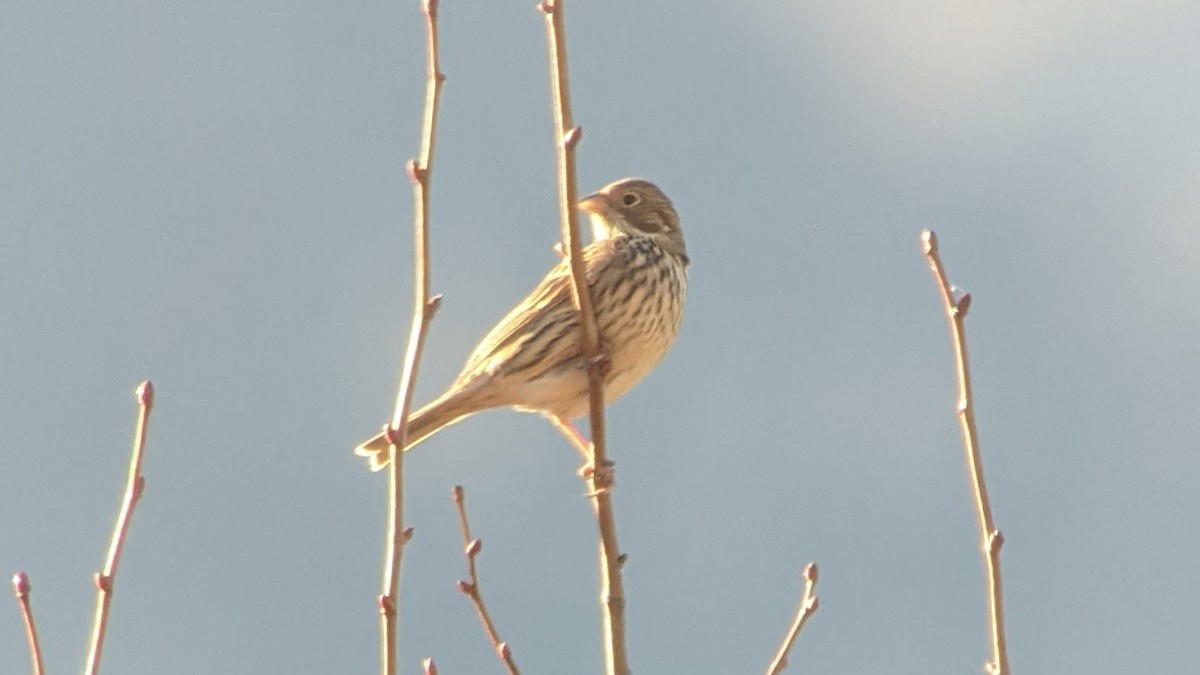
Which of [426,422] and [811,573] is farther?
[426,422]

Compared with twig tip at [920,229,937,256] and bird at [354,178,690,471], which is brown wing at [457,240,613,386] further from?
twig tip at [920,229,937,256]

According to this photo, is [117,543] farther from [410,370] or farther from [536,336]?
[536,336]

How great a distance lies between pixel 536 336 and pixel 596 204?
137 cm

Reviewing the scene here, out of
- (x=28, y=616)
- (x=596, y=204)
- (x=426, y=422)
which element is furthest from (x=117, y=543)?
(x=596, y=204)

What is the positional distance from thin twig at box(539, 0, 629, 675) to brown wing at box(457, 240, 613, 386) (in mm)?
2226

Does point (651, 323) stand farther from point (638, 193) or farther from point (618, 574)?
point (618, 574)

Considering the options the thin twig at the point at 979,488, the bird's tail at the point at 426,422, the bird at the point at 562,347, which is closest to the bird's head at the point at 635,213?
the bird at the point at 562,347

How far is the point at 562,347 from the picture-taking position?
7.86 metres

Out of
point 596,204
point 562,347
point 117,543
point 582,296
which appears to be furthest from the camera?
point 596,204

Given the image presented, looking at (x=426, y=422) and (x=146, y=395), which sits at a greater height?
(x=426, y=422)

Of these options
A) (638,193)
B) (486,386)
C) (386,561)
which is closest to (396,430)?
(386,561)

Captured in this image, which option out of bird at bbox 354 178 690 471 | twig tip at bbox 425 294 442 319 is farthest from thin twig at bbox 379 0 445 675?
bird at bbox 354 178 690 471

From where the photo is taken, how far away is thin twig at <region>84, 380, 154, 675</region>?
12.8 feet

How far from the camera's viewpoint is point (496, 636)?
5.14 meters
